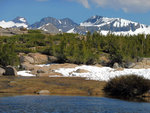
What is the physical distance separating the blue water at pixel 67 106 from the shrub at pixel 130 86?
4872mm

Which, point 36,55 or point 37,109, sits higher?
point 36,55

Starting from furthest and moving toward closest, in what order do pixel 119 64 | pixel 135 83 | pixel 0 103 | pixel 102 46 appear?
1. pixel 102 46
2. pixel 119 64
3. pixel 135 83
4. pixel 0 103

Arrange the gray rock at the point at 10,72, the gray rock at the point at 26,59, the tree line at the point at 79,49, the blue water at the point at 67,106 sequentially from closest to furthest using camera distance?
the blue water at the point at 67,106
the gray rock at the point at 10,72
the tree line at the point at 79,49
the gray rock at the point at 26,59

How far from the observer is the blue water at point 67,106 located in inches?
934

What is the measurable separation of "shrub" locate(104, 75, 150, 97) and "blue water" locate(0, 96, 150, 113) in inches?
192

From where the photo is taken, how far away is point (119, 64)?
74188mm

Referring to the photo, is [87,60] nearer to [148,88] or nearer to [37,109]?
[148,88]

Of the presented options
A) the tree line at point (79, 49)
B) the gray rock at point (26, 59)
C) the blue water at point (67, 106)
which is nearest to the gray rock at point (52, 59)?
the tree line at point (79, 49)

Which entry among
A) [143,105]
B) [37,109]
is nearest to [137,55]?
[143,105]

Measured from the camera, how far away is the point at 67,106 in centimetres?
2567

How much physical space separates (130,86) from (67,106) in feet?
33.9

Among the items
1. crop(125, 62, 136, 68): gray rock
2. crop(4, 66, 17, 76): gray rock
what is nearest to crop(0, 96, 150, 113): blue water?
crop(4, 66, 17, 76): gray rock

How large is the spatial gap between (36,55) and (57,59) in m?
6.31

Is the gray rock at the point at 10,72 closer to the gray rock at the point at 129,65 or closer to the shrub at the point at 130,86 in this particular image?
the shrub at the point at 130,86
